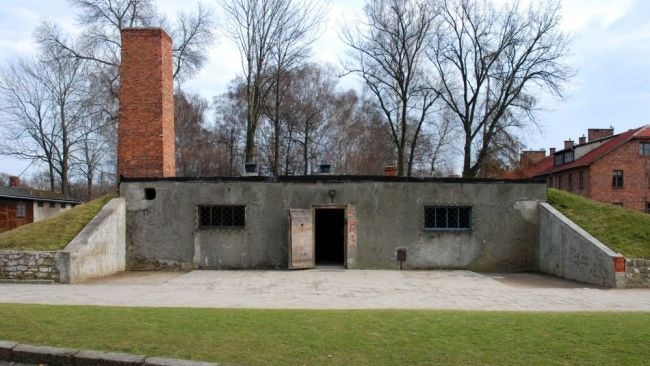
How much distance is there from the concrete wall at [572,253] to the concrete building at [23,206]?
1145 inches

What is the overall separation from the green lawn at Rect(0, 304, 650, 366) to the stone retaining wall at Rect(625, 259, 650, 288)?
5006 mm

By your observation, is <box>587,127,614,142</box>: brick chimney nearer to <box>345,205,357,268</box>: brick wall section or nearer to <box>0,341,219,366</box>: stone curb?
<box>345,205,357,268</box>: brick wall section

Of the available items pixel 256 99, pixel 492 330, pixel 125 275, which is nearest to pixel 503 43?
pixel 256 99

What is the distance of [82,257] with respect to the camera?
13055mm

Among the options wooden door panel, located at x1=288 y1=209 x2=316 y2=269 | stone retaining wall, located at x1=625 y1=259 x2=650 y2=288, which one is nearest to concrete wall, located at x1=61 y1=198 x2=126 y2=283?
wooden door panel, located at x1=288 y1=209 x2=316 y2=269

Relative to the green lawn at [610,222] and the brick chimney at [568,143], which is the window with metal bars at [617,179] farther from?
the green lawn at [610,222]

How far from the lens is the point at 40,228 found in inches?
556

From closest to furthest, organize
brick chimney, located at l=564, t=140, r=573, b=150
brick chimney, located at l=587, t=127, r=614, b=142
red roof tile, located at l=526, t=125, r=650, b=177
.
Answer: red roof tile, located at l=526, t=125, r=650, b=177
brick chimney, located at l=587, t=127, r=614, b=142
brick chimney, located at l=564, t=140, r=573, b=150

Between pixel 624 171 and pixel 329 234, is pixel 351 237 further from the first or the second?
pixel 624 171

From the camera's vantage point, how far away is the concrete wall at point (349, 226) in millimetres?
15695

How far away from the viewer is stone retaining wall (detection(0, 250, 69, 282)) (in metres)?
12.5

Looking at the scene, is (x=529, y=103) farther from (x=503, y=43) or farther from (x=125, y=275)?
(x=125, y=275)

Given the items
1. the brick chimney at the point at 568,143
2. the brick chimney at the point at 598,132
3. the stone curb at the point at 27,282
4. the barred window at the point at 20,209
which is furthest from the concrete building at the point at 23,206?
A: the brick chimney at the point at 568,143

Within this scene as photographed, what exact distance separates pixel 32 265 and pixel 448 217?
37.2 ft
